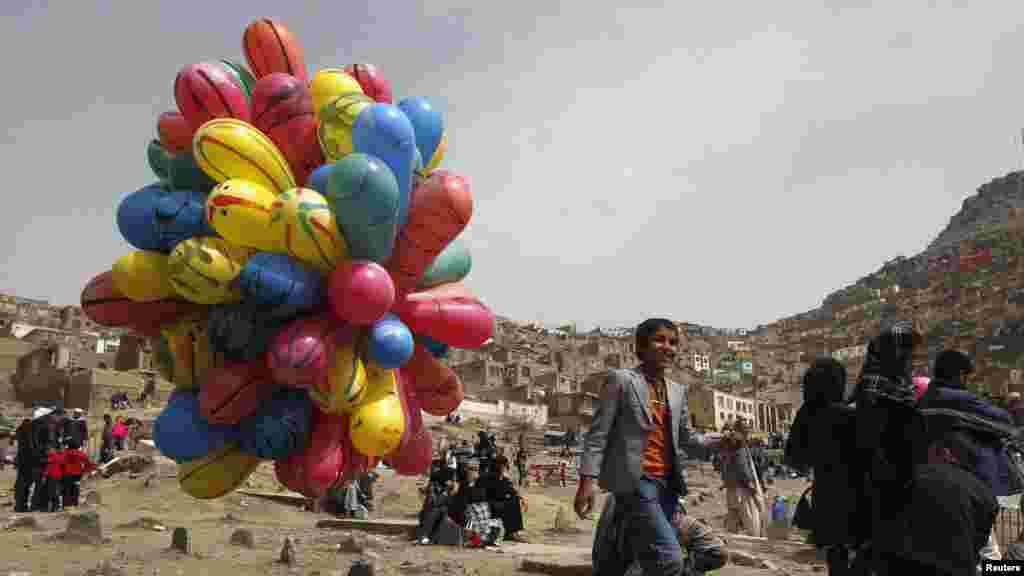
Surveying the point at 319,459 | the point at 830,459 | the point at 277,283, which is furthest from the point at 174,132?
the point at 830,459

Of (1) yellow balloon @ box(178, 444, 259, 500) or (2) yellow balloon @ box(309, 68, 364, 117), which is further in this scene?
(2) yellow balloon @ box(309, 68, 364, 117)

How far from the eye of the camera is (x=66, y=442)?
11406 mm

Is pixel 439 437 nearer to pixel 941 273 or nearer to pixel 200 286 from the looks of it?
pixel 200 286

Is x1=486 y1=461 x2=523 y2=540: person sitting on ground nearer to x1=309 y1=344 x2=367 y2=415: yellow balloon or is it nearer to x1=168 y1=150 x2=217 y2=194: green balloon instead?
x1=309 y1=344 x2=367 y2=415: yellow balloon

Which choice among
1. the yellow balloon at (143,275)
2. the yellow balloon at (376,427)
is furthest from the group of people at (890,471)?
the yellow balloon at (143,275)

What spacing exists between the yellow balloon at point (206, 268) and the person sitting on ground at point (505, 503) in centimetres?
533

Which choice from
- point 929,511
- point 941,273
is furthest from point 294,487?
point 941,273

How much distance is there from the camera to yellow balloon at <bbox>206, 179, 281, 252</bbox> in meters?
4.19

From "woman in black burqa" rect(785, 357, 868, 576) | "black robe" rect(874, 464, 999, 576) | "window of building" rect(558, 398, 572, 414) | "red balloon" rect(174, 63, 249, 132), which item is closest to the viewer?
"black robe" rect(874, 464, 999, 576)

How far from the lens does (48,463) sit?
10.9 meters

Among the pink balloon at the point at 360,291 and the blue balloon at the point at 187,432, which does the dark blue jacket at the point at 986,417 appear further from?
the blue balloon at the point at 187,432

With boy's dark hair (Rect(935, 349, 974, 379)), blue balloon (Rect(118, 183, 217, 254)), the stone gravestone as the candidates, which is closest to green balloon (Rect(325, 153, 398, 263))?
blue balloon (Rect(118, 183, 217, 254))

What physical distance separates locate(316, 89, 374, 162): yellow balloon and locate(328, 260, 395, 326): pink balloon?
0.67 m

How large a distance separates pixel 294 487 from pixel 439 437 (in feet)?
96.8
